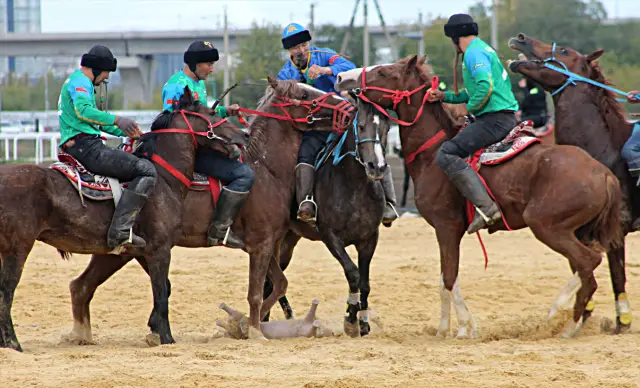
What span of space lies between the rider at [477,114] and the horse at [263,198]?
1.23 m

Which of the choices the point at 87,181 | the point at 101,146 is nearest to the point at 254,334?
the point at 87,181

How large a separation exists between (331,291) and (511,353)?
4.58 m

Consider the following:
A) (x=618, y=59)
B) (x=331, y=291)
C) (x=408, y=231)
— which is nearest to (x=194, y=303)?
(x=331, y=291)

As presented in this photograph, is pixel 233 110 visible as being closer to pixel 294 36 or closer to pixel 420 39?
pixel 294 36

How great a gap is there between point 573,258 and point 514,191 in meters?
0.77

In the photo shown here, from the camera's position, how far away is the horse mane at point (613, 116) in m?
8.90

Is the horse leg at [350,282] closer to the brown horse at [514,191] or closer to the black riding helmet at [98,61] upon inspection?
the brown horse at [514,191]

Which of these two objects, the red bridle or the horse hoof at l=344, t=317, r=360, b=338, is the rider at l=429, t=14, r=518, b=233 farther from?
the horse hoof at l=344, t=317, r=360, b=338

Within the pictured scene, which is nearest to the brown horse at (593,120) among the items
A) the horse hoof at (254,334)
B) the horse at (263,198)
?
the horse at (263,198)

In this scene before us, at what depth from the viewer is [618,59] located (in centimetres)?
4012

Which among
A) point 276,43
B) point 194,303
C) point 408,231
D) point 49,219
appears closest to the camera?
point 49,219

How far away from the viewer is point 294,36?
954 centimetres

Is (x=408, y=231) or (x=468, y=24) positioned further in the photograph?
(x=408, y=231)

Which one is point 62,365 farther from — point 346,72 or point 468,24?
point 468,24
